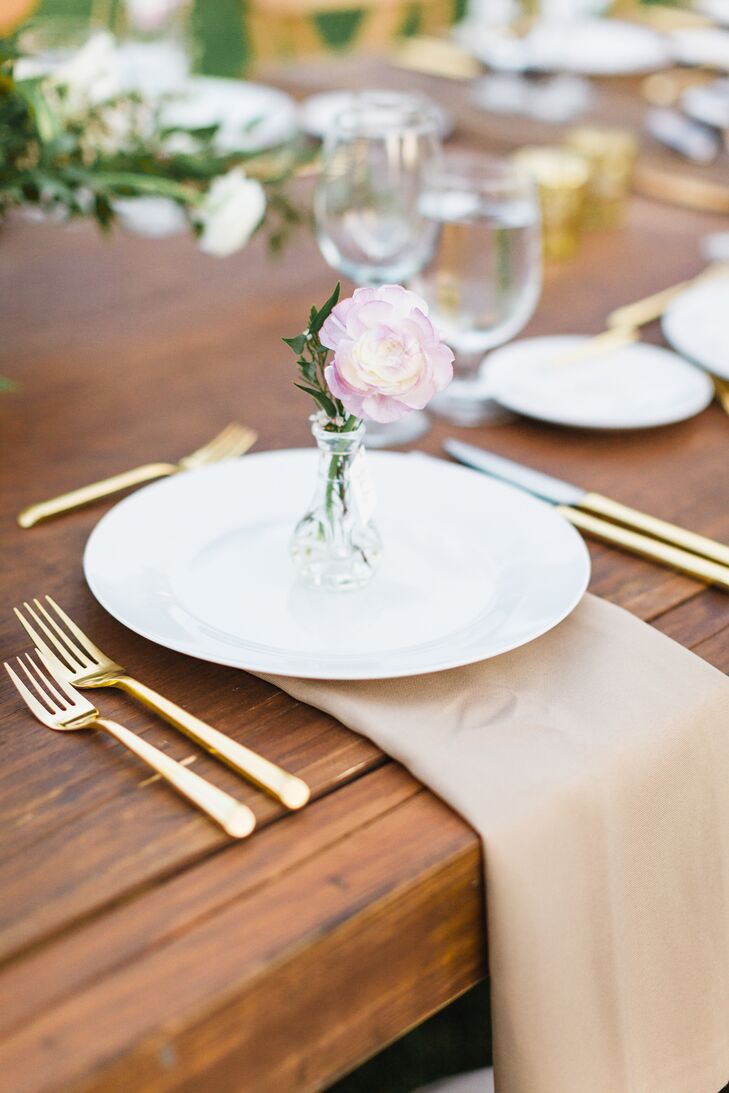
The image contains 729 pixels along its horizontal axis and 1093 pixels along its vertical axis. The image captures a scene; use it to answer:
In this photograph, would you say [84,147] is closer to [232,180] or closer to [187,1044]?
[232,180]

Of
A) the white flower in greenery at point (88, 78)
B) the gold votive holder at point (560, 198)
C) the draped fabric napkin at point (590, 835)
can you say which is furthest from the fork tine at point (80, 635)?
the gold votive holder at point (560, 198)

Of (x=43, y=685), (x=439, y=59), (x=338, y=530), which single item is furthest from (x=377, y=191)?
(x=439, y=59)

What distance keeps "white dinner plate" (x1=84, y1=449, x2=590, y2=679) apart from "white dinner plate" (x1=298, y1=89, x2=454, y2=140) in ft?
3.24

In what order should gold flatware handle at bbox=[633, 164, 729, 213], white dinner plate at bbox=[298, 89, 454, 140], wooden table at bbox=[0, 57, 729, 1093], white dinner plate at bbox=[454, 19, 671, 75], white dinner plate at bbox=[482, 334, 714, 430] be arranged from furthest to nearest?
white dinner plate at bbox=[454, 19, 671, 75] < white dinner plate at bbox=[298, 89, 454, 140] < gold flatware handle at bbox=[633, 164, 729, 213] < white dinner plate at bbox=[482, 334, 714, 430] < wooden table at bbox=[0, 57, 729, 1093]

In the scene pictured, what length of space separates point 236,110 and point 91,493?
100cm

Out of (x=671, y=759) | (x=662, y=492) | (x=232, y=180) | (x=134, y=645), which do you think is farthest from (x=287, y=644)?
(x=232, y=180)

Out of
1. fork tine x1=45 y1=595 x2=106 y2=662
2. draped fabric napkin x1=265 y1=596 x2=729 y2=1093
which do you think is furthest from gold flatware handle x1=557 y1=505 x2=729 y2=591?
fork tine x1=45 y1=595 x2=106 y2=662

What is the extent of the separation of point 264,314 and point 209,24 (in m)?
4.65

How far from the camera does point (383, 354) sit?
0.56 meters

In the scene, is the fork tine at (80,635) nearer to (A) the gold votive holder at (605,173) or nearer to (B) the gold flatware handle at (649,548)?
(B) the gold flatware handle at (649,548)

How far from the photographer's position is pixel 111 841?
20.0 inches

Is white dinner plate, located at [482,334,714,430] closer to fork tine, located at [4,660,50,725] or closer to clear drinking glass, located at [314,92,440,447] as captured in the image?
clear drinking glass, located at [314,92,440,447]

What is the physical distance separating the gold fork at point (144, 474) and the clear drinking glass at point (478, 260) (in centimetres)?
17

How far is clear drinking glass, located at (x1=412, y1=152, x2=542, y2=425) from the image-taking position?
93cm
